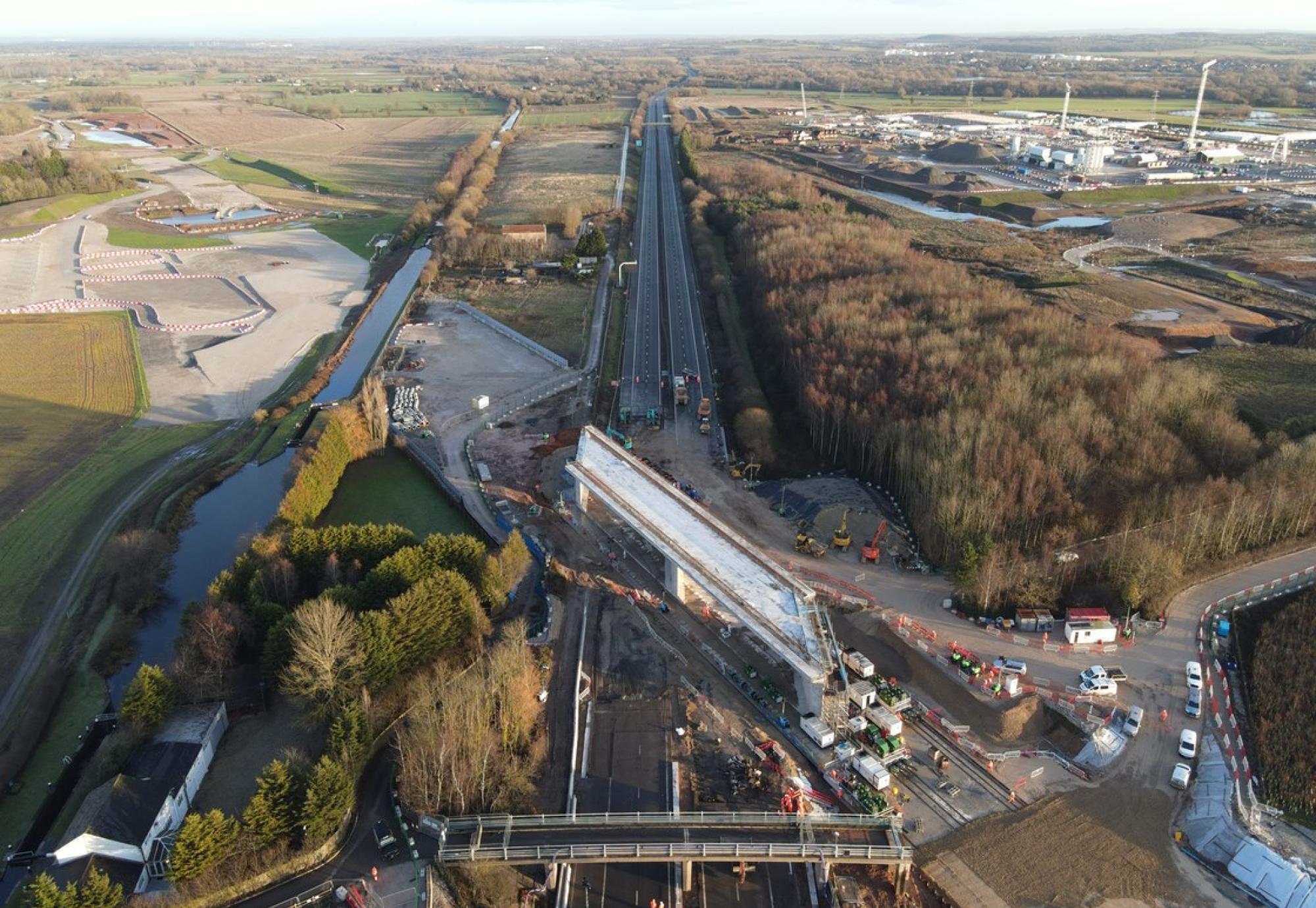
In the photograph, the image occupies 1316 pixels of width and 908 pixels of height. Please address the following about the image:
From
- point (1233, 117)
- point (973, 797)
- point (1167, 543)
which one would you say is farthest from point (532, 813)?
point (1233, 117)

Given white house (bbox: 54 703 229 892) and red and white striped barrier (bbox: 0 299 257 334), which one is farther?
red and white striped barrier (bbox: 0 299 257 334)

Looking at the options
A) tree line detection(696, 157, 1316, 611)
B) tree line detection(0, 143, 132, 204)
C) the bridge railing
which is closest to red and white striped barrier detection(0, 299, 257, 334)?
tree line detection(696, 157, 1316, 611)

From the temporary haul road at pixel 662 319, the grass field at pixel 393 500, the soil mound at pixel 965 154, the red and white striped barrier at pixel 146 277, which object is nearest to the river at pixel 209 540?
the grass field at pixel 393 500

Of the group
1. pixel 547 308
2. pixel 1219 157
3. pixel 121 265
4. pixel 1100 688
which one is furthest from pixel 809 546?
pixel 1219 157

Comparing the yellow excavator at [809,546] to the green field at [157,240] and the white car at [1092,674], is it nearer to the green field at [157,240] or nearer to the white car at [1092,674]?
the white car at [1092,674]

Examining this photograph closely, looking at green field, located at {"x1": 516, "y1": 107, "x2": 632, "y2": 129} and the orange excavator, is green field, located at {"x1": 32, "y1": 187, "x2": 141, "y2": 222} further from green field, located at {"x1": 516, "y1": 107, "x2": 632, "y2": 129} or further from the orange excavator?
the orange excavator

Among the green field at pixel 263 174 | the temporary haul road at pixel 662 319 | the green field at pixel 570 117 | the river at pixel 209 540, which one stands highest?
the green field at pixel 570 117

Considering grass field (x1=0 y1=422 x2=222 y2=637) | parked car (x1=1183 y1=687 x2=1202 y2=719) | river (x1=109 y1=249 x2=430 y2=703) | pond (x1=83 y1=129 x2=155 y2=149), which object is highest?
pond (x1=83 y1=129 x2=155 y2=149)
